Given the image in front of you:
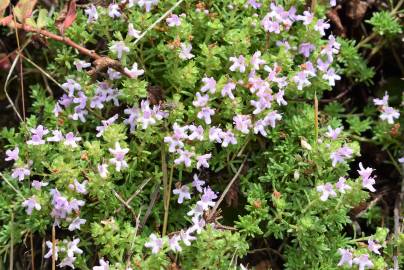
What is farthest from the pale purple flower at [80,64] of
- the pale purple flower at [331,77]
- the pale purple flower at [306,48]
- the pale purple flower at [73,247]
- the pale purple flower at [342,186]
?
the pale purple flower at [342,186]

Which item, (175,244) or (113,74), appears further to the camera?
(113,74)

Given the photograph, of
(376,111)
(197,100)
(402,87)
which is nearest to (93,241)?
(197,100)

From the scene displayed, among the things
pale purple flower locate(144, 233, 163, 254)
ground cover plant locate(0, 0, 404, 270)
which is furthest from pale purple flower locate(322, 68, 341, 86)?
pale purple flower locate(144, 233, 163, 254)

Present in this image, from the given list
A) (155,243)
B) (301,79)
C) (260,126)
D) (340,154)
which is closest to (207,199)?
(155,243)

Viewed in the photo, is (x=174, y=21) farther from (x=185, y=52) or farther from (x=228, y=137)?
(x=228, y=137)

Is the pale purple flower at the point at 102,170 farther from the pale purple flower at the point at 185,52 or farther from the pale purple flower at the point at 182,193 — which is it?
the pale purple flower at the point at 185,52
